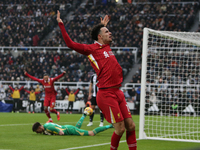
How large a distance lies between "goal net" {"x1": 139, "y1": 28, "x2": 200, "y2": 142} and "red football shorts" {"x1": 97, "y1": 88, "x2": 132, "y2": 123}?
12.4 feet

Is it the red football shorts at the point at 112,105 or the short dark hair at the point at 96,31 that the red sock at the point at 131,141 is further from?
the short dark hair at the point at 96,31

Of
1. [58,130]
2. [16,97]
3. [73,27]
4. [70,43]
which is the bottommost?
[16,97]

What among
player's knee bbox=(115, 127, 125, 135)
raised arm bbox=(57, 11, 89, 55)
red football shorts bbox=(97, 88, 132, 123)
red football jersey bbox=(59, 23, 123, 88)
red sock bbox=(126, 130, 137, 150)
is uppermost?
raised arm bbox=(57, 11, 89, 55)

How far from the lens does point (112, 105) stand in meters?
5.32

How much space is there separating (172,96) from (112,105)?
16407 millimetres

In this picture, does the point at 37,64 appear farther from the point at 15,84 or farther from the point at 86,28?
the point at 86,28

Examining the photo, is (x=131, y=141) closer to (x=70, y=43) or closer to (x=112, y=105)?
(x=112, y=105)

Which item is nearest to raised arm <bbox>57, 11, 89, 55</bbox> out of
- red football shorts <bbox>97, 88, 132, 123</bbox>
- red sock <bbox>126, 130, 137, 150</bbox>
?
red football shorts <bbox>97, 88, 132, 123</bbox>

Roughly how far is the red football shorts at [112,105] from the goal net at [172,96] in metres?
3.77

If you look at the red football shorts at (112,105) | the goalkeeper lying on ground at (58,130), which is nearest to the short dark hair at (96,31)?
the red football shorts at (112,105)

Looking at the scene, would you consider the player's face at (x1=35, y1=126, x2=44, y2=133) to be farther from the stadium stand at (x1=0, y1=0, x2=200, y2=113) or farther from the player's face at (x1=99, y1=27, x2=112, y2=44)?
the stadium stand at (x1=0, y1=0, x2=200, y2=113)

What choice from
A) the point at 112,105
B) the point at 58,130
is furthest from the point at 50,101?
the point at 112,105

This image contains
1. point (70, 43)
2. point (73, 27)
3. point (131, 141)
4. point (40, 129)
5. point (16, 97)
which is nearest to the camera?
point (70, 43)

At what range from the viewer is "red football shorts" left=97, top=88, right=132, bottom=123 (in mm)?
5281
